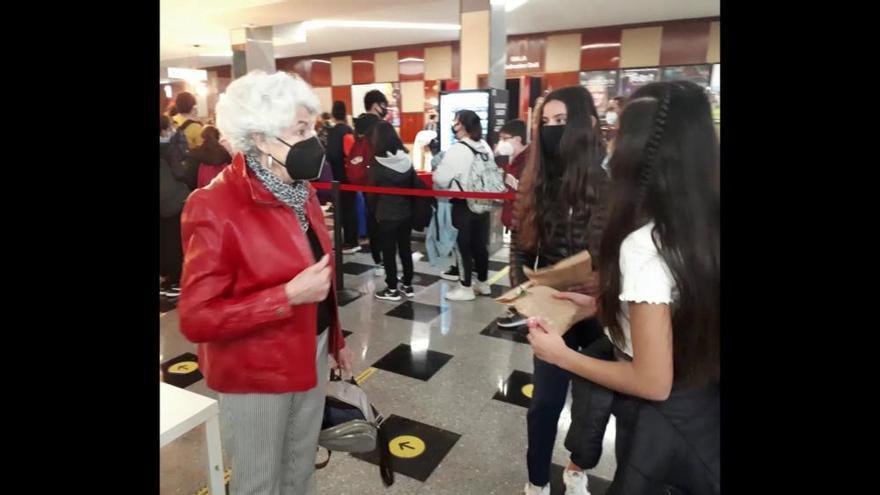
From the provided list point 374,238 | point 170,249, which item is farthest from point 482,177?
point 170,249

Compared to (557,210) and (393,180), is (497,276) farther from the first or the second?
(557,210)

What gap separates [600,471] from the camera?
2080mm

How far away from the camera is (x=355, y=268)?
5082mm

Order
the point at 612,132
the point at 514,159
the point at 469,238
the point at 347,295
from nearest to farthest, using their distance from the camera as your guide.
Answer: the point at 612,132 → the point at 469,238 → the point at 347,295 → the point at 514,159

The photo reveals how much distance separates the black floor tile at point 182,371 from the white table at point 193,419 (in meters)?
1.44

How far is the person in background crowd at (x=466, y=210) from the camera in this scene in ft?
12.4

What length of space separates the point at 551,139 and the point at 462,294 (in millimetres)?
2463

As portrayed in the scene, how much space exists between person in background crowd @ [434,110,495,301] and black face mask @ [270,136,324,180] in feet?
8.32

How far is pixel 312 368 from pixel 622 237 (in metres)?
0.80

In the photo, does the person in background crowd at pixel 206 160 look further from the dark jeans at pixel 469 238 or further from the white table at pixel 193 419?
the white table at pixel 193 419

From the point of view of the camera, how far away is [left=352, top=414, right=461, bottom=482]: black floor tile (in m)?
2.11
